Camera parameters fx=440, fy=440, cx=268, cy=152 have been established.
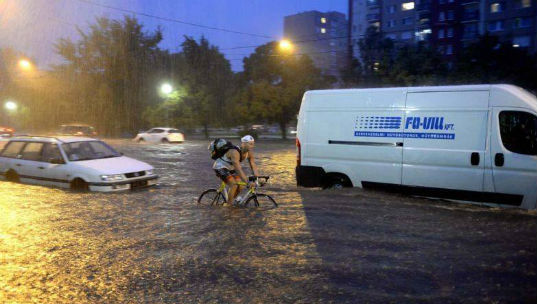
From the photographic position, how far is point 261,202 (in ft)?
29.1

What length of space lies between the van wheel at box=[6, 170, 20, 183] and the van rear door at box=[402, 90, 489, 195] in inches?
389

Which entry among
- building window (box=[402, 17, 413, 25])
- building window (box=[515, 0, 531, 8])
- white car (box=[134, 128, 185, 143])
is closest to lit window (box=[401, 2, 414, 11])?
building window (box=[402, 17, 413, 25])

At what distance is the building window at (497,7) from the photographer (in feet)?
177

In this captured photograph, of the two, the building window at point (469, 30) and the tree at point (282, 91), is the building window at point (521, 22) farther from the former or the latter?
the tree at point (282, 91)

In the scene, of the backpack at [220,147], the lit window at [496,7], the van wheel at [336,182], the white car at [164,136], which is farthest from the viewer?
the lit window at [496,7]

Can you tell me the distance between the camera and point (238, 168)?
7.80 m

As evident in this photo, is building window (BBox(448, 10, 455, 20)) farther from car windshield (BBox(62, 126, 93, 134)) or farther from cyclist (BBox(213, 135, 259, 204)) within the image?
cyclist (BBox(213, 135, 259, 204))

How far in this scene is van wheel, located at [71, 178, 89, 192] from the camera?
10.5 m

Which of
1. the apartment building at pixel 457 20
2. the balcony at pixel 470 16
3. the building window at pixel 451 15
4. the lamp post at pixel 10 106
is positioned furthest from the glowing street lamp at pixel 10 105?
the balcony at pixel 470 16

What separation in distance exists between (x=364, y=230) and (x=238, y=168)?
2452mm

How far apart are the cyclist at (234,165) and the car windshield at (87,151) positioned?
476cm

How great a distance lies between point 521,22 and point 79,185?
184 ft

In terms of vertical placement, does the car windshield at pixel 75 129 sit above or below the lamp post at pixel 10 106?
below

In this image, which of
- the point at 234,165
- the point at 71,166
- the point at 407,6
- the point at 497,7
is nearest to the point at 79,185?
the point at 71,166
